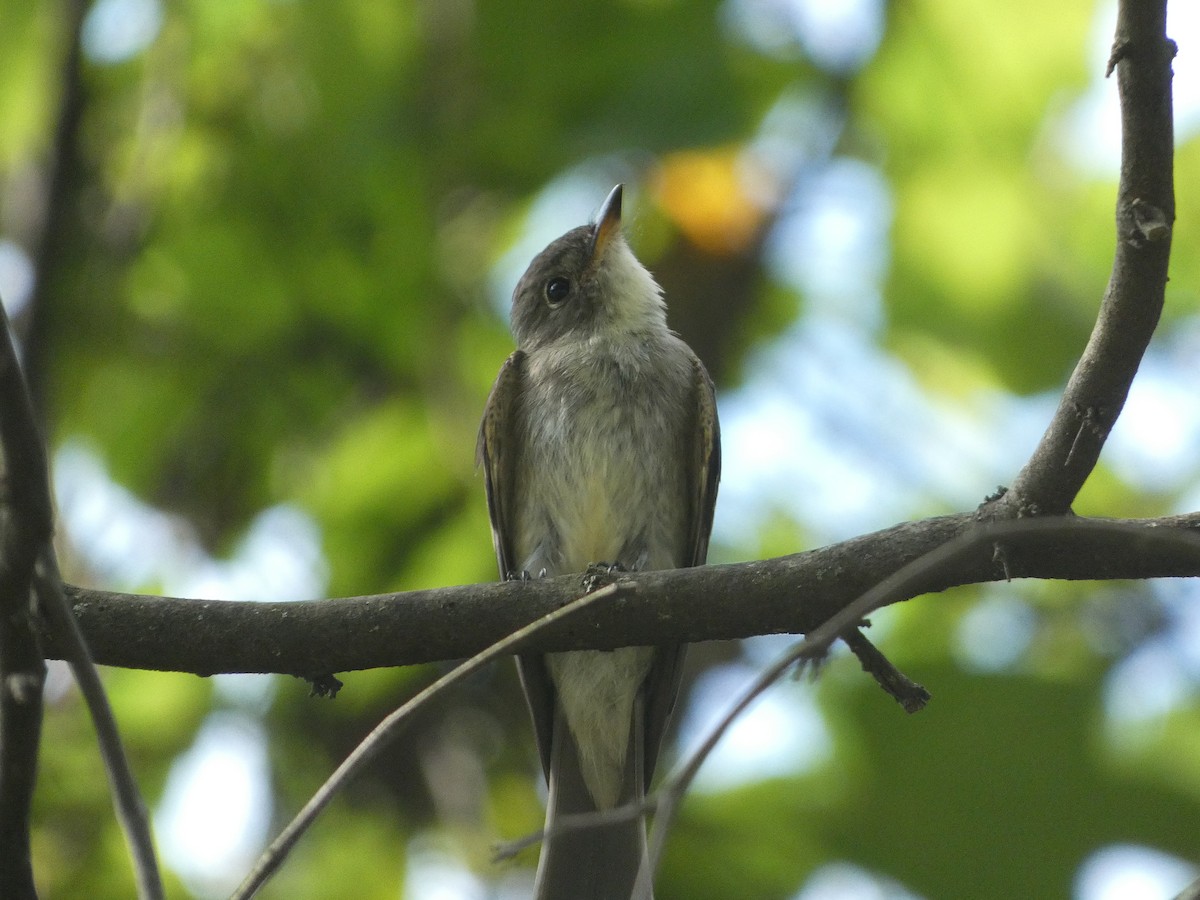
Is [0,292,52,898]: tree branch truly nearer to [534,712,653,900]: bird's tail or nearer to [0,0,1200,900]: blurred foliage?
[534,712,653,900]: bird's tail

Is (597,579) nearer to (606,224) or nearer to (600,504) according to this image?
(600,504)

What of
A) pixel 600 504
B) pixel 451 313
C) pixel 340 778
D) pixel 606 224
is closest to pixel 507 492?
pixel 600 504

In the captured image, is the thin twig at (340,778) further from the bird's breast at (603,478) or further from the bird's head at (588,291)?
the bird's head at (588,291)

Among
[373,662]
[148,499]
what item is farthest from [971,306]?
[148,499]

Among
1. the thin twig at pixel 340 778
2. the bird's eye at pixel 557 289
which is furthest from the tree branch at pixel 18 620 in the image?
the bird's eye at pixel 557 289

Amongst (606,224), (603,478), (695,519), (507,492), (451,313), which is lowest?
(695,519)

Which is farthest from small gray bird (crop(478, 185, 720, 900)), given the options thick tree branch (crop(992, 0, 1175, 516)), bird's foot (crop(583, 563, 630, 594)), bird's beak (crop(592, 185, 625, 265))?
thick tree branch (crop(992, 0, 1175, 516))

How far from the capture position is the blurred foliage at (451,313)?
16.6ft

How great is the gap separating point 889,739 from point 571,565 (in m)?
1.31

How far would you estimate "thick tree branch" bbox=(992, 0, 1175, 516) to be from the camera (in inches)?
98.6

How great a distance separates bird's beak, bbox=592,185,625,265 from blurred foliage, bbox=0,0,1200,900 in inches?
11.2

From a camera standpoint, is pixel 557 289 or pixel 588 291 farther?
pixel 557 289

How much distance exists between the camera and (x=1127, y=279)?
268 centimetres

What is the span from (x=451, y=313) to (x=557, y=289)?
0.54m
